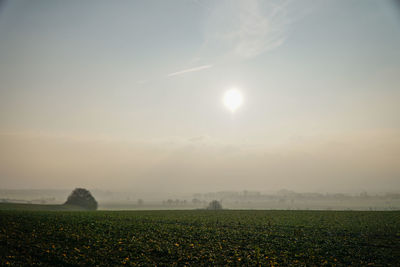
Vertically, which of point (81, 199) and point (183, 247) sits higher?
point (183, 247)

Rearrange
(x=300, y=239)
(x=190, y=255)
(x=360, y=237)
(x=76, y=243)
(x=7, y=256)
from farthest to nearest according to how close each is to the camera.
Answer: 1. (x=360, y=237)
2. (x=300, y=239)
3. (x=76, y=243)
4. (x=190, y=255)
5. (x=7, y=256)

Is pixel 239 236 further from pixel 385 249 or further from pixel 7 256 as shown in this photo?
pixel 7 256

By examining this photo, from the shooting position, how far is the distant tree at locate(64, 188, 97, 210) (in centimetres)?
8689

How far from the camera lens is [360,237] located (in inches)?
956

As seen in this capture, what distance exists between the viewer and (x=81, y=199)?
87938mm

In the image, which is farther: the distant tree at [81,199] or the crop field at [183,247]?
the distant tree at [81,199]

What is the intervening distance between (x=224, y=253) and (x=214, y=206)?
8923 cm

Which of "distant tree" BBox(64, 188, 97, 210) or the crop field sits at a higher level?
the crop field

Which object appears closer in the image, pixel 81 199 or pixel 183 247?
pixel 183 247

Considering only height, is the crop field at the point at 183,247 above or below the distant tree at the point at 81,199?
above

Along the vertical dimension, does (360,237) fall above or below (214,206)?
above

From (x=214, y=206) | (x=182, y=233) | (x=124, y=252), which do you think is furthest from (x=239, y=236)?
(x=214, y=206)

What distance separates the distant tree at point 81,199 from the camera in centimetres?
8689

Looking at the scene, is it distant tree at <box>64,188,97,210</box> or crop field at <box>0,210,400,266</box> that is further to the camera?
distant tree at <box>64,188,97,210</box>
